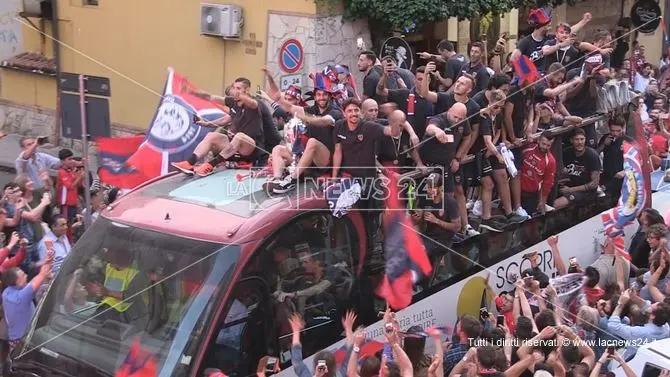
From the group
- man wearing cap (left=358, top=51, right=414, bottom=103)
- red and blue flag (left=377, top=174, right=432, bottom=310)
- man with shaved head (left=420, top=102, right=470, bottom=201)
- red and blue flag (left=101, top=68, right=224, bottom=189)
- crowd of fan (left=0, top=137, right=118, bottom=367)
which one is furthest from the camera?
man wearing cap (left=358, top=51, right=414, bottom=103)

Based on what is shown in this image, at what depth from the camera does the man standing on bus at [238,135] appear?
8438mm

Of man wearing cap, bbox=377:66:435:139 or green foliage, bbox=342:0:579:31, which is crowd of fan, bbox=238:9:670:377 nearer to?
man wearing cap, bbox=377:66:435:139

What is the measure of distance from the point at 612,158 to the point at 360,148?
3.90 metres

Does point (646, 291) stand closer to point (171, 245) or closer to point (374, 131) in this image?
point (374, 131)

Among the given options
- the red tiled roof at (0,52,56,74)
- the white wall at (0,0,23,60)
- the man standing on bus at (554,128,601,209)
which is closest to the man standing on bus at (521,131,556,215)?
the man standing on bus at (554,128,601,209)

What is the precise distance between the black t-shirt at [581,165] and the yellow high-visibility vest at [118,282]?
16.9 feet

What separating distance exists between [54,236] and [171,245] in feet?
10.2

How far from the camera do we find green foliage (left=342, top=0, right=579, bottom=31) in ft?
48.1

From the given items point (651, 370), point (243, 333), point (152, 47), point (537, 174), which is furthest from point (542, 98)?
point (152, 47)

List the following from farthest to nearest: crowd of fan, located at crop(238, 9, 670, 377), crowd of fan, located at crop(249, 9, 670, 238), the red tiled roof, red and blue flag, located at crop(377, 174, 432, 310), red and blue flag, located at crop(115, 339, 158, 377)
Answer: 1. the red tiled roof
2. crowd of fan, located at crop(249, 9, 670, 238)
3. red and blue flag, located at crop(377, 174, 432, 310)
4. crowd of fan, located at crop(238, 9, 670, 377)
5. red and blue flag, located at crop(115, 339, 158, 377)

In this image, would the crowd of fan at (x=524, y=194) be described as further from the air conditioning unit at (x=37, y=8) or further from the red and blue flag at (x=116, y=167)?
the air conditioning unit at (x=37, y=8)

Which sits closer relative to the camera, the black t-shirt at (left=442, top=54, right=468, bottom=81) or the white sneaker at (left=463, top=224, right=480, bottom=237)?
the white sneaker at (left=463, top=224, right=480, bottom=237)

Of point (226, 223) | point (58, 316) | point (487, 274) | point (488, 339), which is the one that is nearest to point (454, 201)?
point (487, 274)

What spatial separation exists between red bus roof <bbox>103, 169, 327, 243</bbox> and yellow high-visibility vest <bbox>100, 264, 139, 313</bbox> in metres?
0.37
